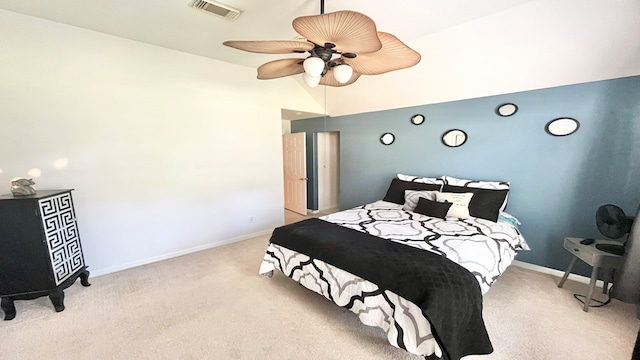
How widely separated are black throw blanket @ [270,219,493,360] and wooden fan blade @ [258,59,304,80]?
1.47 metres

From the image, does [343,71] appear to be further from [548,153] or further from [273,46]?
[548,153]

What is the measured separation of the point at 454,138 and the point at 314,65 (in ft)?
8.72

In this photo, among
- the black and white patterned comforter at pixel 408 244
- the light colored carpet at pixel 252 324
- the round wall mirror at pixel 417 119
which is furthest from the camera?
the round wall mirror at pixel 417 119

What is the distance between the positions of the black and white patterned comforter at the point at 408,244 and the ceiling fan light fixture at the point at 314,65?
4.92ft

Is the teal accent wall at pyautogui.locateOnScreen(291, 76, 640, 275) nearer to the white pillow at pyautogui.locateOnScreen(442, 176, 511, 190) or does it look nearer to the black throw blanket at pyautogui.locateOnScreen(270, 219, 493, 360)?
the white pillow at pyautogui.locateOnScreen(442, 176, 511, 190)

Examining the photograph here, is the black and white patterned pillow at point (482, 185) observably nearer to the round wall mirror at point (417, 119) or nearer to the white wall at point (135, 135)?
the round wall mirror at point (417, 119)

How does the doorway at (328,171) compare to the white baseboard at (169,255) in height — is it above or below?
above

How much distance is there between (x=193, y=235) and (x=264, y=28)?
277cm

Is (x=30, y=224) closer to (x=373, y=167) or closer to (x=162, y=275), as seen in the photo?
(x=162, y=275)

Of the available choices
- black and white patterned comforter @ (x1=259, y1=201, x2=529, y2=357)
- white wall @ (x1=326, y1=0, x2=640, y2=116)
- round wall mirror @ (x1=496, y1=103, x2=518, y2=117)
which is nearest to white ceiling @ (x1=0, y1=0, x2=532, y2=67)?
white wall @ (x1=326, y1=0, x2=640, y2=116)

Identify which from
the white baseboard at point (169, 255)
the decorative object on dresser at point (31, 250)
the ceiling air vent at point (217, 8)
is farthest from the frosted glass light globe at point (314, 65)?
the white baseboard at point (169, 255)

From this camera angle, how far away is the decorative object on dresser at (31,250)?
78.7 inches

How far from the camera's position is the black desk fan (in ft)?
6.97

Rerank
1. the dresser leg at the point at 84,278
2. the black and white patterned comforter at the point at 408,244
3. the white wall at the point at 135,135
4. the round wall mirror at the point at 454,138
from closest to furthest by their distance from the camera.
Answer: the black and white patterned comforter at the point at 408,244
the white wall at the point at 135,135
the dresser leg at the point at 84,278
the round wall mirror at the point at 454,138
